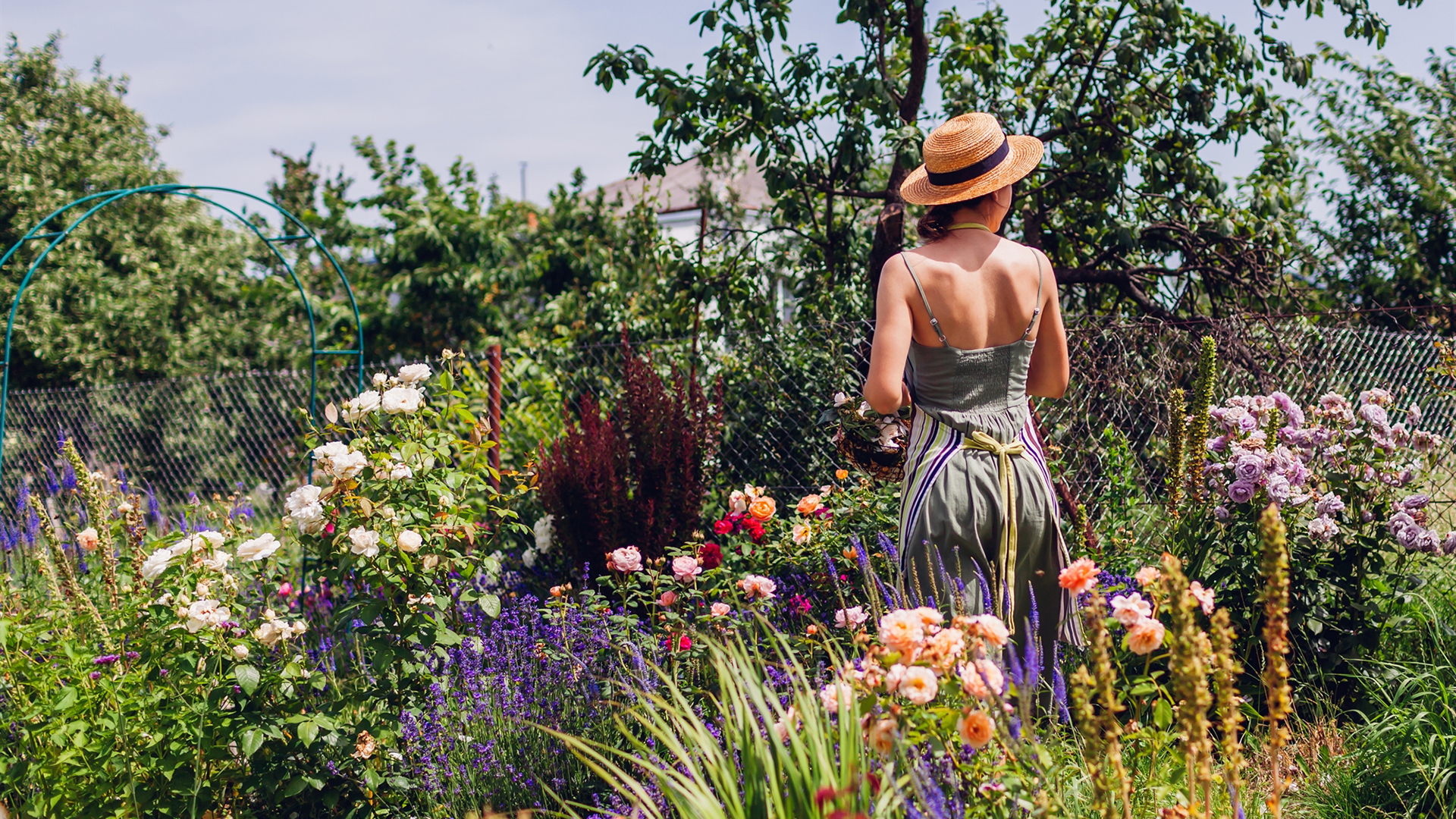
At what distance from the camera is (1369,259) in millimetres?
8984

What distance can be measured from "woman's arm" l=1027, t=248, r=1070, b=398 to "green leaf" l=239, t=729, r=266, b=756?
2114mm

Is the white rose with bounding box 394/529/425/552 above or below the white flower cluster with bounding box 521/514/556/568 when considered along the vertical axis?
above

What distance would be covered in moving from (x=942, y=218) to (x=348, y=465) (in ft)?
5.35

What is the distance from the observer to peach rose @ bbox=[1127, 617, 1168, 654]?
4.84 ft

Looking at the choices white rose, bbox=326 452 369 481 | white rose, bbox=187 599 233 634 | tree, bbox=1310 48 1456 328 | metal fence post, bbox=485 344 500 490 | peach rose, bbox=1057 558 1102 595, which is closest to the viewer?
peach rose, bbox=1057 558 1102 595

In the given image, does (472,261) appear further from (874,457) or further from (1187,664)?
(1187,664)

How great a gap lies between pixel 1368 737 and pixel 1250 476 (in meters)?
0.71

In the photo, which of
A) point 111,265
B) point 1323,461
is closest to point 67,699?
point 1323,461

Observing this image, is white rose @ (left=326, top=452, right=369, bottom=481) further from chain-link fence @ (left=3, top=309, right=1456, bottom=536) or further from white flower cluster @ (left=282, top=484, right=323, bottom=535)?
chain-link fence @ (left=3, top=309, right=1456, bottom=536)

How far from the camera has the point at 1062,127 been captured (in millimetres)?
4883

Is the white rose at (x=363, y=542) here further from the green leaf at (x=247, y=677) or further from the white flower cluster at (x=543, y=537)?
the white flower cluster at (x=543, y=537)

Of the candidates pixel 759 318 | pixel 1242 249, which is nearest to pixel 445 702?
pixel 759 318

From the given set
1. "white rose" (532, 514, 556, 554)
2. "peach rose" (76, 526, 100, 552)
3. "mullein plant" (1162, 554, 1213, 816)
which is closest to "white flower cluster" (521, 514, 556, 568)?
"white rose" (532, 514, 556, 554)

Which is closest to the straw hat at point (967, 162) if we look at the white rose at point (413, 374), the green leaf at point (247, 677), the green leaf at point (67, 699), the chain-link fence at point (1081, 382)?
the white rose at point (413, 374)
